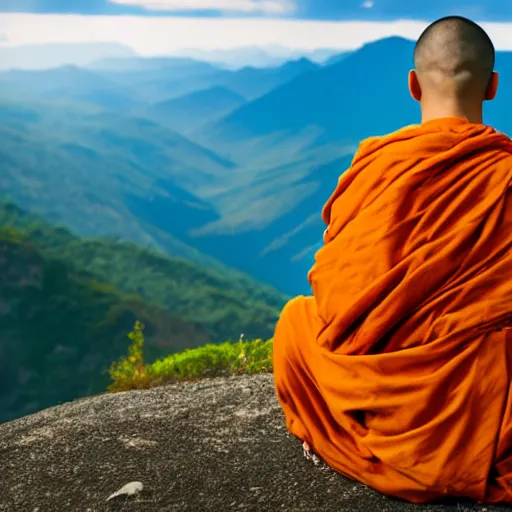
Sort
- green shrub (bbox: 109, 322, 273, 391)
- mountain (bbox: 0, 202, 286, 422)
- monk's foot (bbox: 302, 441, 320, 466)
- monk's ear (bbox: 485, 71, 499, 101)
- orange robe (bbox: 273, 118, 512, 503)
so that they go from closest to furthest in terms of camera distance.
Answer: orange robe (bbox: 273, 118, 512, 503) → monk's ear (bbox: 485, 71, 499, 101) → monk's foot (bbox: 302, 441, 320, 466) → green shrub (bbox: 109, 322, 273, 391) → mountain (bbox: 0, 202, 286, 422)

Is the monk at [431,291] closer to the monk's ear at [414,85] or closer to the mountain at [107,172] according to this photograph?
the monk's ear at [414,85]

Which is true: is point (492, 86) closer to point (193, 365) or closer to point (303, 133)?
point (193, 365)

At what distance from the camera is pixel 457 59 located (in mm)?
4105

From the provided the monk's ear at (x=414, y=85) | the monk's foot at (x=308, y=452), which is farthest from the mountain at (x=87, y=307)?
the monk's ear at (x=414, y=85)

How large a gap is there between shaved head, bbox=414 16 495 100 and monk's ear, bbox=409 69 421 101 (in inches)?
2.9

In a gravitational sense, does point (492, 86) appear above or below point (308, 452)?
above

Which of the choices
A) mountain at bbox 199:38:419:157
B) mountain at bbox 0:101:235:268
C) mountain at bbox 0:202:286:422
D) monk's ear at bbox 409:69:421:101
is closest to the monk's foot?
monk's ear at bbox 409:69:421:101

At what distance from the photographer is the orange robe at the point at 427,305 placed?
3859 mm

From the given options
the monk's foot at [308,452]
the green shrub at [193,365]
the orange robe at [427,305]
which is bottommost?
the green shrub at [193,365]

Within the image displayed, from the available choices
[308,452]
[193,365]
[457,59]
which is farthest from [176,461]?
[193,365]

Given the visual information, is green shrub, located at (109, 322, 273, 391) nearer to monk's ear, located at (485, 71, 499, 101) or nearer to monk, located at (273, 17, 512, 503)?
monk, located at (273, 17, 512, 503)

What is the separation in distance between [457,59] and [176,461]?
2.74 metres

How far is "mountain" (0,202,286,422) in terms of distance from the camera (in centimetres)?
3241

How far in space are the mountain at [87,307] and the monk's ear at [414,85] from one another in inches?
931
